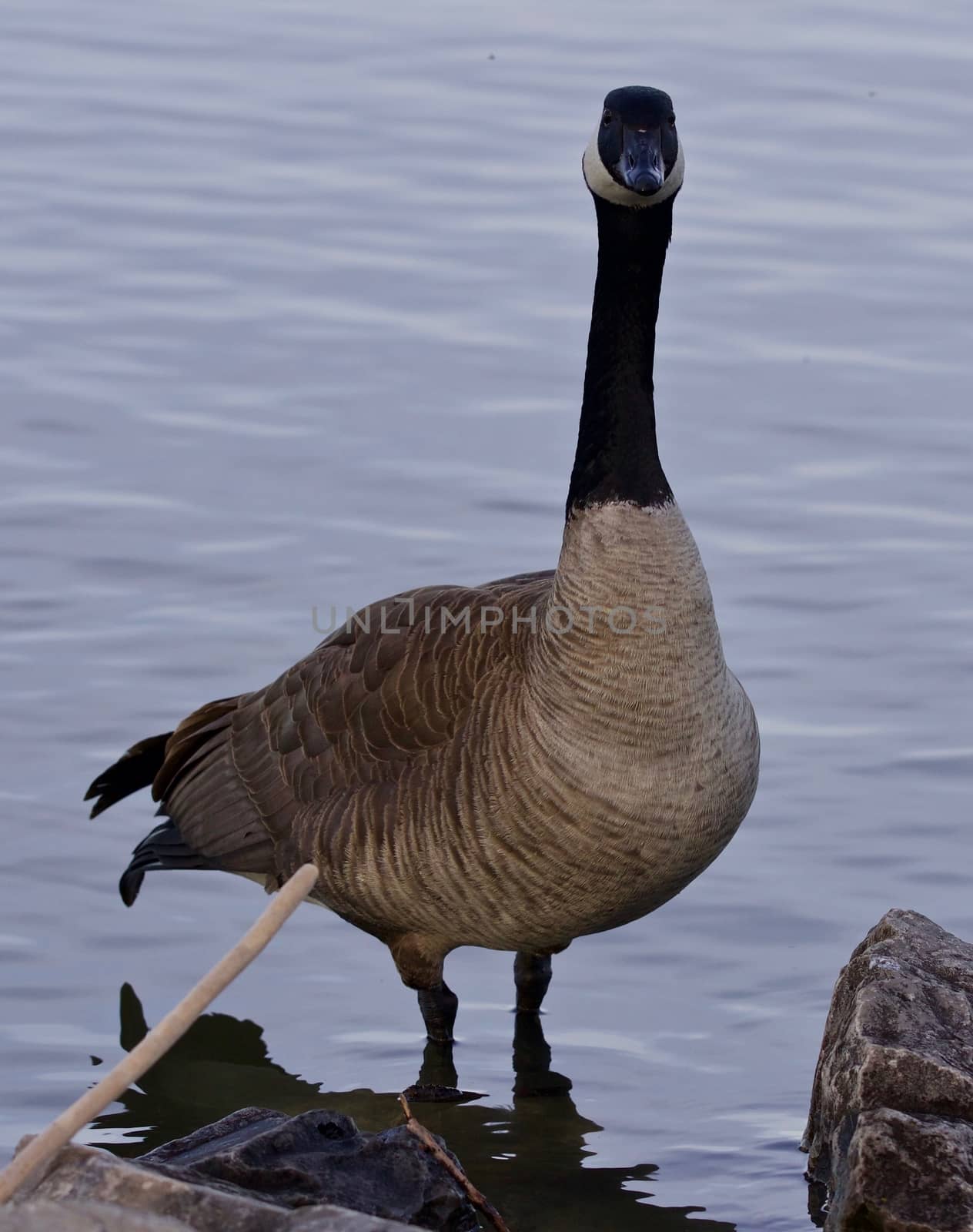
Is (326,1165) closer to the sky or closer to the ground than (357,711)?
closer to the ground

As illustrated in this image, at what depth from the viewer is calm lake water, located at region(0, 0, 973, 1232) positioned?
276 inches

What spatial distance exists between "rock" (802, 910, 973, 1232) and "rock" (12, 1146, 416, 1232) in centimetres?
160

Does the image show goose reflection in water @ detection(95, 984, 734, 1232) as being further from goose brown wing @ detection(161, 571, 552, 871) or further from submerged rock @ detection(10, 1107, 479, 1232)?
goose brown wing @ detection(161, 571, 552, 871)

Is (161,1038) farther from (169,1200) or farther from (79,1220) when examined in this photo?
(169,1200)

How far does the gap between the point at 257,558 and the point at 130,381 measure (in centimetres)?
228

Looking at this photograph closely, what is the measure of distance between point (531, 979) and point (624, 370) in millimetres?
2125

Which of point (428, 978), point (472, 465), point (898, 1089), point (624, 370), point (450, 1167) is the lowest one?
point (450, 1167)

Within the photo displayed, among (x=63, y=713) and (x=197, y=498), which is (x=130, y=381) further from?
(x=63, y=713)

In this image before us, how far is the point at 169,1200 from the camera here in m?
4.27

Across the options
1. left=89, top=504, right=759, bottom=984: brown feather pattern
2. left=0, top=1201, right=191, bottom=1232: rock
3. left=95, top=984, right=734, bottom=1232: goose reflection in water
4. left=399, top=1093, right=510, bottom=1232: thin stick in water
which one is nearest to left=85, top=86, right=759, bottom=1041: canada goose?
left=89, top=504, right=759, bottom=984: brown feather pattern

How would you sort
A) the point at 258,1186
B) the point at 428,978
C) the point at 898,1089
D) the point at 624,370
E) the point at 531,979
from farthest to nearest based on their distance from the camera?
the point at 531,979, the point at 428,978, the point at 624,370, the point at 898,1089, the point at 258,1186

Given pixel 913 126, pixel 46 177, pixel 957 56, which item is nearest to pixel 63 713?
pixel 46 177

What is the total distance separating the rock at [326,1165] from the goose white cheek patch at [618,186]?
286 centimetres

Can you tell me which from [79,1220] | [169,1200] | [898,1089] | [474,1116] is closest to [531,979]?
[474,1116]
